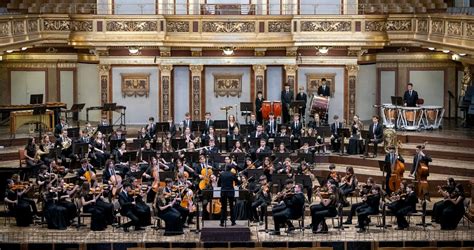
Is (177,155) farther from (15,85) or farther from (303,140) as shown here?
(15,85)

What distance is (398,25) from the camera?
3222cm

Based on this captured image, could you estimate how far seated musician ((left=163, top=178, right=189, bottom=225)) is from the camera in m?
23.6

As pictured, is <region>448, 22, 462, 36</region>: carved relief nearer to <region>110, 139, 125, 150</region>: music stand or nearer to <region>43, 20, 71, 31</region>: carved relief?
<region>110, 139, 125, 150</region>: music stand

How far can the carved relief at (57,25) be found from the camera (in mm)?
31844

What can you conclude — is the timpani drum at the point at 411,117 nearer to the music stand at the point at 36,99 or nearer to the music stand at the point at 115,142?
the music stand at the point at 115,142

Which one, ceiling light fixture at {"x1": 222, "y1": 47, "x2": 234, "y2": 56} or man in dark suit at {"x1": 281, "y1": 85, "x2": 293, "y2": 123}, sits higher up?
ceiling light fixture at {"x1": 222, "y1": 47, "x2": 234, "y2": 56}

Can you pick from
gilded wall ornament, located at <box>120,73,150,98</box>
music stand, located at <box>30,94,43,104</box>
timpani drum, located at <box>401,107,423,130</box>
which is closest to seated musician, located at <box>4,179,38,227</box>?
music stand, located at <box>30,94,43,104</box>

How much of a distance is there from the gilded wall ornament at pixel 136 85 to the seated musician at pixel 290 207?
391 inches

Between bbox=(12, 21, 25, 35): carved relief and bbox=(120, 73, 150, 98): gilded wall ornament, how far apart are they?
355cm

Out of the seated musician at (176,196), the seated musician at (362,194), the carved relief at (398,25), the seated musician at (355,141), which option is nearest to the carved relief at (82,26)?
the seated musician at (355,141)

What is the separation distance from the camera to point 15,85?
33.8m

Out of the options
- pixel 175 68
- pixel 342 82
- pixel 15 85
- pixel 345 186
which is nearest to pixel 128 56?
pixel 175 68

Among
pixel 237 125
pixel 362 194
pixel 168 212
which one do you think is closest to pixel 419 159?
pixel 362 194

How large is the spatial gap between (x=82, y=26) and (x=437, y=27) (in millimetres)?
9133
